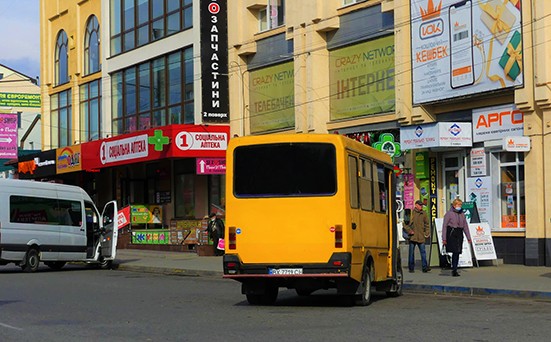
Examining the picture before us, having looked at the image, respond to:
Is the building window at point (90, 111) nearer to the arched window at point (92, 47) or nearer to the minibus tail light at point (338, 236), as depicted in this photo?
the arched window at point (92, 47)

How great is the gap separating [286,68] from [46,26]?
883 inches

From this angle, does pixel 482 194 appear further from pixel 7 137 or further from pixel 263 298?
pixel 7 137

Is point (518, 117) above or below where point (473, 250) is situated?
above

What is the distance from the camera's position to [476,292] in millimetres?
17688

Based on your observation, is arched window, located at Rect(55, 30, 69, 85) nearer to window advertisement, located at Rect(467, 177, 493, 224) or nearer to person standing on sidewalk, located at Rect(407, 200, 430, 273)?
window advertisement, located at Rect(467, 177, 493, 224)

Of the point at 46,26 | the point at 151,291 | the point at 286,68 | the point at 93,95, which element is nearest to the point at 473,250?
the point at 151,291

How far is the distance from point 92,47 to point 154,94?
767 centimetres

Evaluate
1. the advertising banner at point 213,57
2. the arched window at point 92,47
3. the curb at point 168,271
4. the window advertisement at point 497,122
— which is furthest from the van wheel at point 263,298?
the arched window at point 92,47

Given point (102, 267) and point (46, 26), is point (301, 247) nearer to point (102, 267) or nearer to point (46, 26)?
point (102, 267)

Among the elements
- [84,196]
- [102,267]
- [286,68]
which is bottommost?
[102,267]

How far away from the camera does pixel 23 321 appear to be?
12.7 m

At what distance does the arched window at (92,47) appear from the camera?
44125 mm

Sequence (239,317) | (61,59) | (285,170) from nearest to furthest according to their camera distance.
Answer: (239,317), (285,170), (61,59)

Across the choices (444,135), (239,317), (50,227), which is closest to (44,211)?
(50,227)
